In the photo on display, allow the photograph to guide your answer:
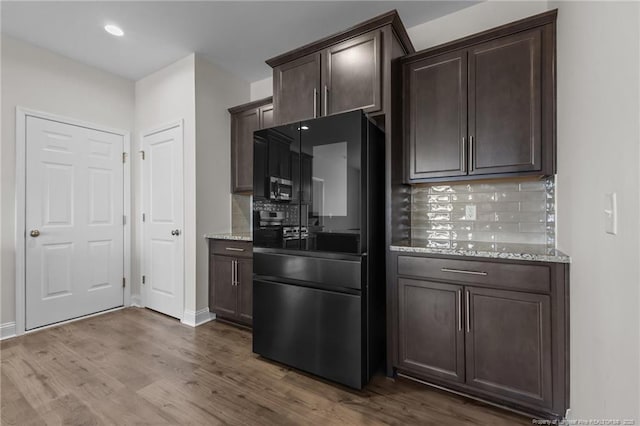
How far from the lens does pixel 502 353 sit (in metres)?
1.70

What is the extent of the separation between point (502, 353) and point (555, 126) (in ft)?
4.61

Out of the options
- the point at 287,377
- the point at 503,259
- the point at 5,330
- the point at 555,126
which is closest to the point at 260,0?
the point at 555,126

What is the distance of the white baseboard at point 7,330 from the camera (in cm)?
271

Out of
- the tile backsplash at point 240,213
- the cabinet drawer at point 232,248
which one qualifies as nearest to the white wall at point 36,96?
the tile backsplash at point 240,213

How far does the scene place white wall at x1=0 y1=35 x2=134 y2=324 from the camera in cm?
275

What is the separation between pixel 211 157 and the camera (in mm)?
3279

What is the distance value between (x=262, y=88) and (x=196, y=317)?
2.84m

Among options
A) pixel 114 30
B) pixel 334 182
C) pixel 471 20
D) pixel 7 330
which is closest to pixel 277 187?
pixel 334 182

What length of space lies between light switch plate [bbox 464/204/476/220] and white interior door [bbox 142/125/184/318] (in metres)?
2.82

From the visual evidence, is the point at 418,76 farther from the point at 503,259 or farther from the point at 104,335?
the point at 104,335

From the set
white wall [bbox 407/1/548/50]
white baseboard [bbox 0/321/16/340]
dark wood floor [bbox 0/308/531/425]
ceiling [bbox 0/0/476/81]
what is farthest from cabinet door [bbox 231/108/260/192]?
white baseboard [bbox 0/321/16/340]

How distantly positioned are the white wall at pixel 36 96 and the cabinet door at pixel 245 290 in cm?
213

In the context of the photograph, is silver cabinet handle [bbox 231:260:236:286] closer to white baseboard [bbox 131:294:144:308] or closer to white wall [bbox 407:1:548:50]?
white baseboard [bbox 131:294:144:308]

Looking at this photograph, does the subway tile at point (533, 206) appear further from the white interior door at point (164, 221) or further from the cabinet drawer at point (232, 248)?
the white interior door at point (164, 221)
